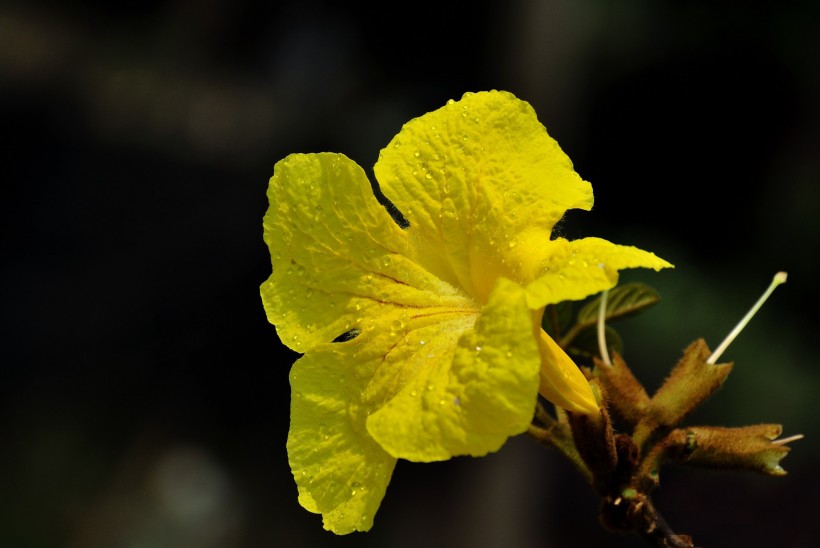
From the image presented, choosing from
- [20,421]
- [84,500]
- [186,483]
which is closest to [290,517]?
[186,483]

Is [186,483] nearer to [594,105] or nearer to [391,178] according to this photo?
[594,105]

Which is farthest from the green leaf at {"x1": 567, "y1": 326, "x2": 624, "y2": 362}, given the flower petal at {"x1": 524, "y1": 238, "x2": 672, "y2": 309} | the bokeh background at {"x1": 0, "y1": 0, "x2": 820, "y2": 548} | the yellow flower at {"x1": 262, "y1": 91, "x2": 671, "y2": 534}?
the bokeh background at {"x1": 0, "y1": 0, "x2": 820, "y2": 548}

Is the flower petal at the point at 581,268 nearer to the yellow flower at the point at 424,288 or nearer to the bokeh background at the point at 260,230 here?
the yellow flower at the point at 424,288

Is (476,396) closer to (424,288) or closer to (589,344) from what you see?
(424,288)

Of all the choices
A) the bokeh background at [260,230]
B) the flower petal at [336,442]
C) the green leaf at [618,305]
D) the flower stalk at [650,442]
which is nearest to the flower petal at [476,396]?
Answer: the flower petal at [336,442]

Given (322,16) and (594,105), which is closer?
(594,105)

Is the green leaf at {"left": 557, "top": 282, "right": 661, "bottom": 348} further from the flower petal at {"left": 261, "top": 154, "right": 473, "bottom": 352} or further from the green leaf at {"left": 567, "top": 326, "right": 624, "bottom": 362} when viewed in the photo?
the flower petal at {"left": 261, "top": 154, "right": 473, "bottom": 352}
